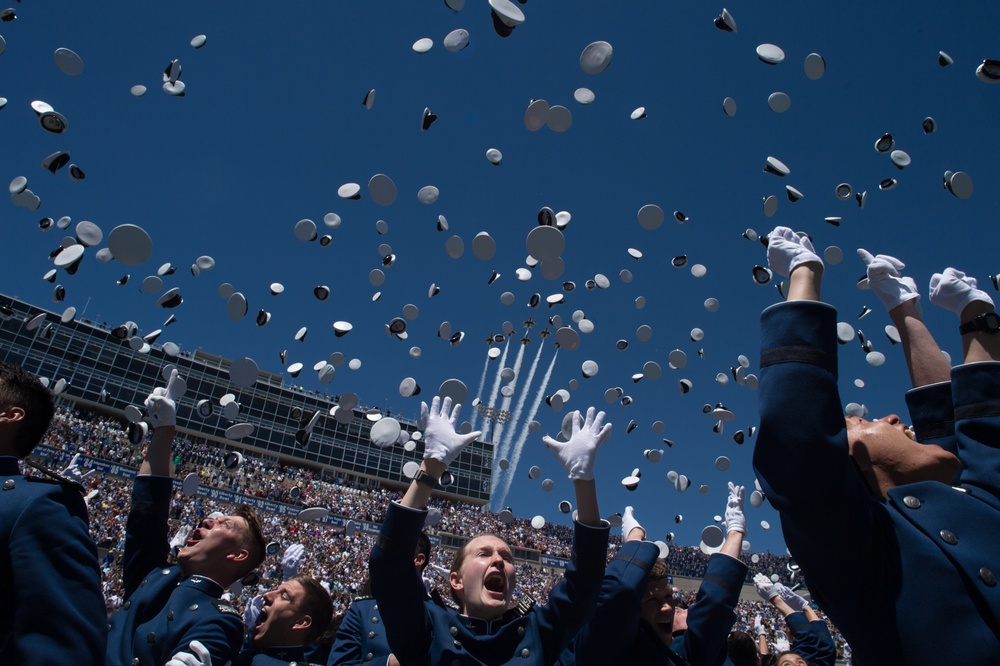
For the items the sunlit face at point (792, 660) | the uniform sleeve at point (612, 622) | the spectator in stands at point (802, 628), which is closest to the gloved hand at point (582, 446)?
the uniform sleeve at point (612, 622)

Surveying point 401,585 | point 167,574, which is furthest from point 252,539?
point 401,585

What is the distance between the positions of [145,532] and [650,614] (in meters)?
3.42

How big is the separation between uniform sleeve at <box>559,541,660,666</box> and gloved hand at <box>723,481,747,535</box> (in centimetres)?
139

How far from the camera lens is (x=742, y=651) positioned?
5.33m

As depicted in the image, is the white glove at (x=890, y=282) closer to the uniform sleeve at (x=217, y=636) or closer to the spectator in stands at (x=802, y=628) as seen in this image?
the uniform sleeve at (x=217, y=636)

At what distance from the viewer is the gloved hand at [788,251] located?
191 centimetres

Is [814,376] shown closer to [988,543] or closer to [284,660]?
[988,543]

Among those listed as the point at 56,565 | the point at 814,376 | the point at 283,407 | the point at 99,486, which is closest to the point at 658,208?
the point at 814,376

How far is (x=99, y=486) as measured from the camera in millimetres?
29969

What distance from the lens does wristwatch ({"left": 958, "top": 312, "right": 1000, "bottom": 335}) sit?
6.00 ft

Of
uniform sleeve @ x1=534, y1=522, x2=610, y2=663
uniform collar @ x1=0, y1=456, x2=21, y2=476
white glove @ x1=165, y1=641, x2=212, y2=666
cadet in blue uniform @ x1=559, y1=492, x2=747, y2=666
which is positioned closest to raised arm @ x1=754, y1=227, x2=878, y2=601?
uniform sleeve @ x1=534, y1=522, x2=610, y2=663

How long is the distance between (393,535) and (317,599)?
7.79 feet

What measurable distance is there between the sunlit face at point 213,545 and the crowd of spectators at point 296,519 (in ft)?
40.1

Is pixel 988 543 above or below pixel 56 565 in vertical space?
above
